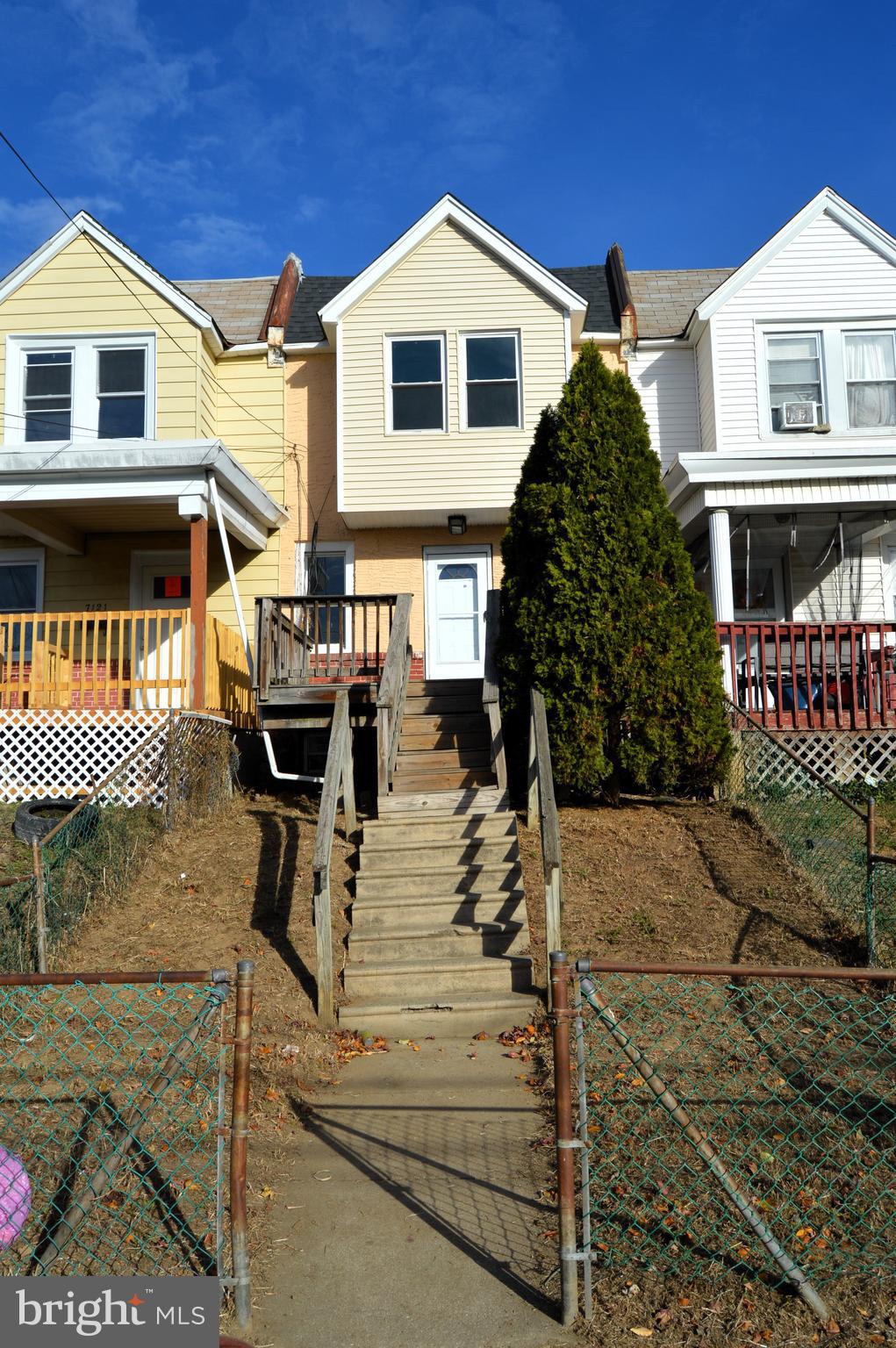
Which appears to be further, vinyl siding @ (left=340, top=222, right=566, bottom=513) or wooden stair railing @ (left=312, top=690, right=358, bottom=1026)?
vinyl siding @ (left=340, top=222, right=566, bottom=513)

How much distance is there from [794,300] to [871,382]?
1.63 m

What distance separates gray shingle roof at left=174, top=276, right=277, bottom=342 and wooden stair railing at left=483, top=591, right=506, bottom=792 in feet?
22.5

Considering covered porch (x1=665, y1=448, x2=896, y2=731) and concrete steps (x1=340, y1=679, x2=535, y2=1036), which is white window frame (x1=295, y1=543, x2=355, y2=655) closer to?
covered porch (x1=665, y1=448, x2=896, y2=731)

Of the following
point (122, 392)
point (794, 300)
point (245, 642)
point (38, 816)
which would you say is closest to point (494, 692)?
point (245, 642)

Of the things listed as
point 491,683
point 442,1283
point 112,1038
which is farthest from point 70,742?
point 442,1283

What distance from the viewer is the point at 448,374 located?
14789mm

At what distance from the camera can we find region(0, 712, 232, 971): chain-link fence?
6.86 m

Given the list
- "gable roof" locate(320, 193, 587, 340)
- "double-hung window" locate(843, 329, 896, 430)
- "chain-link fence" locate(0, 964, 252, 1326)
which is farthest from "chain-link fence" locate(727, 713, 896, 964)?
"gable roof" locate(320, 193, 587, 340)

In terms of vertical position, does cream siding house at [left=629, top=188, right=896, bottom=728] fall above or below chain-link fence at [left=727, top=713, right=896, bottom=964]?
above

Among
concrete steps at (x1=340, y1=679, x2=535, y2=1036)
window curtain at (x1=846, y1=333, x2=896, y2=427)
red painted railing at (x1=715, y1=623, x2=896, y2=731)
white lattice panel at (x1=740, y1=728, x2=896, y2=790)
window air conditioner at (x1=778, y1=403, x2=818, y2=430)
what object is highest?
window curtain at (x1=846, y1=333, x2=896, y2=427)

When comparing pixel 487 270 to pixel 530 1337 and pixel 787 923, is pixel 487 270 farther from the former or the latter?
pixel 530 1337

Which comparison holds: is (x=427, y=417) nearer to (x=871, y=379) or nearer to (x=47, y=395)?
(x=47, y=395)

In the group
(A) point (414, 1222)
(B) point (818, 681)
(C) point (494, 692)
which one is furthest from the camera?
(B) point (818, 681)

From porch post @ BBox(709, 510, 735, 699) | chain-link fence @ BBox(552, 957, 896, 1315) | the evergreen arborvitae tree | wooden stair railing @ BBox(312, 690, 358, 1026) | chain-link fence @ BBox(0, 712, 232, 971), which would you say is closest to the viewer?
chain-link fence @ BBox(552, 957, 896, 1315)
